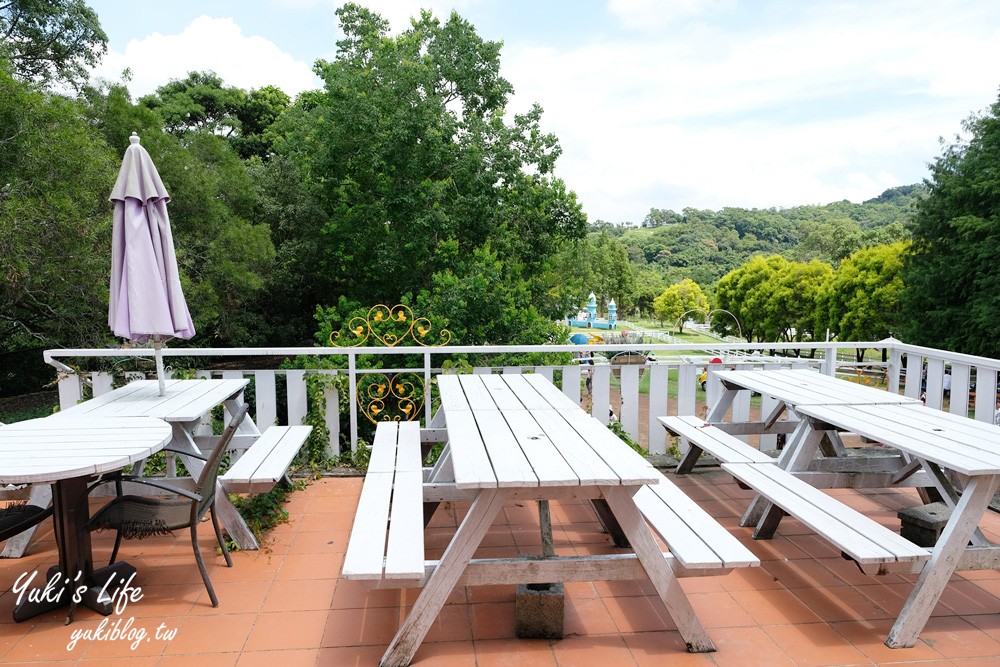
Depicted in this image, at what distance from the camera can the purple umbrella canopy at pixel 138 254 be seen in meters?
3.68

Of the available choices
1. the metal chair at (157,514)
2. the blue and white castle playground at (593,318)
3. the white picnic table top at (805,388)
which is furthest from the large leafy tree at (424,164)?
the blue and white castle playground at (593,318)

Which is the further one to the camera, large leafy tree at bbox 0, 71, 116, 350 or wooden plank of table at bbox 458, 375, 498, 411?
large leafy tree at bbox 0, 71, 116, 350

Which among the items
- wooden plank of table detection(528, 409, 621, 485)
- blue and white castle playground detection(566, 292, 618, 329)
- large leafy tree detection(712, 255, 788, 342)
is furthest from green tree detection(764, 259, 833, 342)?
wooden plank of table detection(528, 409, 621, 485)

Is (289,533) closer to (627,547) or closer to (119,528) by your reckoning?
(119,528)

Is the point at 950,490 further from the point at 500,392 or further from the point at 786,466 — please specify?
the point at 500,392

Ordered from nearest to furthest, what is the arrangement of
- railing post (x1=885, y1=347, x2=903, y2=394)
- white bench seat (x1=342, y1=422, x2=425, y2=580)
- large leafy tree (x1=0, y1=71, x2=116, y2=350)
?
white bench seat (x1=342, y1=422, x2=425, y2=580) < railing post (x1=885, y1=347, x2=903, y2=394) < large leafy tree (x1=0, y1=71, x2=116, y2=350)

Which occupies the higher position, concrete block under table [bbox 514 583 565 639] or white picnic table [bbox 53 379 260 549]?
white picnic table [bbox 53 379 260 549]

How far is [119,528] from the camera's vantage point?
277 centimetres

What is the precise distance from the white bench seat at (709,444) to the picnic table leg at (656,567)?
1.19 m

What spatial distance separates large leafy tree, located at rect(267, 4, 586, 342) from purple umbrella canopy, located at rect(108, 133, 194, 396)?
843 cm

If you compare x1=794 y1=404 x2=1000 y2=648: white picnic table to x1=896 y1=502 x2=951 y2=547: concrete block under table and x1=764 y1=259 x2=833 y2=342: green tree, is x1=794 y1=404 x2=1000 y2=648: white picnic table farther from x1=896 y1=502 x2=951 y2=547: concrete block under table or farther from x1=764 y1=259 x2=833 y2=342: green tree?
x1=764 y1=259 x2=833 y2=342: green tree

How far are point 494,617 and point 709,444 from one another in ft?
5.82

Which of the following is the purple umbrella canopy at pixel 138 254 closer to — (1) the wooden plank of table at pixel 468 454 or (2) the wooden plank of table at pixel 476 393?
(2) the wooden plank of table at pixel 476 393

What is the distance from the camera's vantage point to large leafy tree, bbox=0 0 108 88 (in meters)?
15.2
